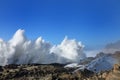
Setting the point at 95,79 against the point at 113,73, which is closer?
the point at 113,73

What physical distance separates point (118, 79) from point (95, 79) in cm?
4518

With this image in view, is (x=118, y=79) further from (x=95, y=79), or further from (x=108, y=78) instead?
(x=95, y=79)

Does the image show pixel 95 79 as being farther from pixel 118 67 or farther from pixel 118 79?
pixel 118 79

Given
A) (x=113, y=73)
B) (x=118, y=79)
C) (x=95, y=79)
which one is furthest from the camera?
(x=95, y=79)

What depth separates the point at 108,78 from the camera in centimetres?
14350

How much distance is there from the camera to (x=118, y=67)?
489 ft

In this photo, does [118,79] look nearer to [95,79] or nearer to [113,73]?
[113,73]

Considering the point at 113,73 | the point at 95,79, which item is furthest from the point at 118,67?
the point at 95,79

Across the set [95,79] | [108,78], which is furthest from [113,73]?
[95,79]

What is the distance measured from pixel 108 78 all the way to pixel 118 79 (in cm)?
965

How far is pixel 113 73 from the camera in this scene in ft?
470

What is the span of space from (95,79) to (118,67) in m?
32.4

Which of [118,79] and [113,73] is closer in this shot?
[118,79]

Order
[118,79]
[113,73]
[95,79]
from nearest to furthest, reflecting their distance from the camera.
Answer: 1. [118,79]
2. [113,73]
3. [95,79]
